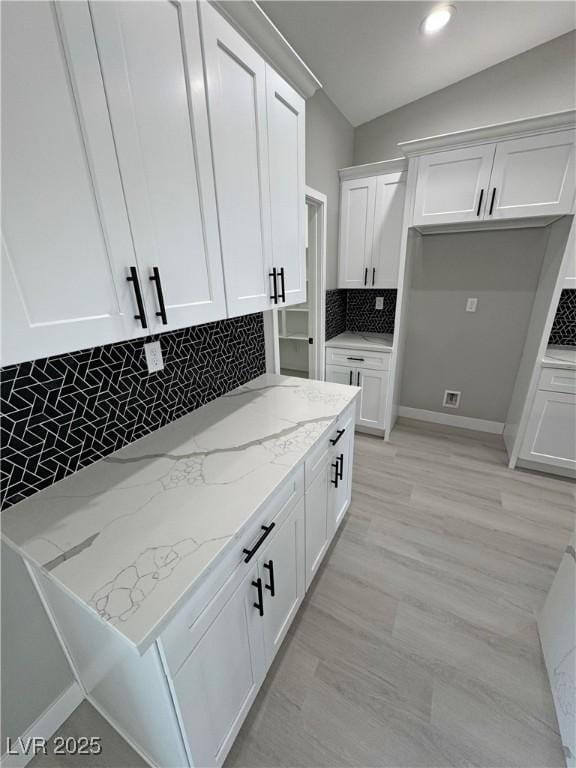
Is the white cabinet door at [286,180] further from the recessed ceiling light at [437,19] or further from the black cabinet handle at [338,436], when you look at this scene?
the recessed ceiling light at [437,19]

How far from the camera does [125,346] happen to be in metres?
1.16

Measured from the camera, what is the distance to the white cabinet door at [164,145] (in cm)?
74

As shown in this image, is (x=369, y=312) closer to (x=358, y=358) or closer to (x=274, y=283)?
(x=358, y=358)

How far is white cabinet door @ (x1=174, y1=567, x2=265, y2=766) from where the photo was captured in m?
0.77

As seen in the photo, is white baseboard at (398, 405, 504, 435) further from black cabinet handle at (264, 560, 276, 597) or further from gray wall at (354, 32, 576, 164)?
black cabinet handle at (264, 560, 276, 597)

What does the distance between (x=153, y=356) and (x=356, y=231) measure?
2.31 metres

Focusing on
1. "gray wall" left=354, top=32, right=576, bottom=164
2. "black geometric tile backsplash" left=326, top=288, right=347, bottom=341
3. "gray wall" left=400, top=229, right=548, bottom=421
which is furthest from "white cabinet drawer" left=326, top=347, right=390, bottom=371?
"gray wall" left=354, top=32, right=576, bottom=164

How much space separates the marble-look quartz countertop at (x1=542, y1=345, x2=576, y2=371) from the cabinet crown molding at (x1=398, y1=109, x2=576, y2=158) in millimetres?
1435

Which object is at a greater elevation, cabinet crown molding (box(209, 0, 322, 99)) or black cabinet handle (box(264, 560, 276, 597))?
cabinet crown molding (box(209, 0, 322, 99))

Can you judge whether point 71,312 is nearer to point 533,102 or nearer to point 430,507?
point 430,507

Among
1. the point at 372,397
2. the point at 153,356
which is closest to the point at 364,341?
the point at 372,397

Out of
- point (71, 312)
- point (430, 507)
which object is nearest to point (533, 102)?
point (430, 507)

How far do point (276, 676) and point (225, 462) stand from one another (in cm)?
97

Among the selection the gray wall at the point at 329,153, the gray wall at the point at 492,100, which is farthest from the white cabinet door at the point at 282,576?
the gray wall at the point at 492,100
